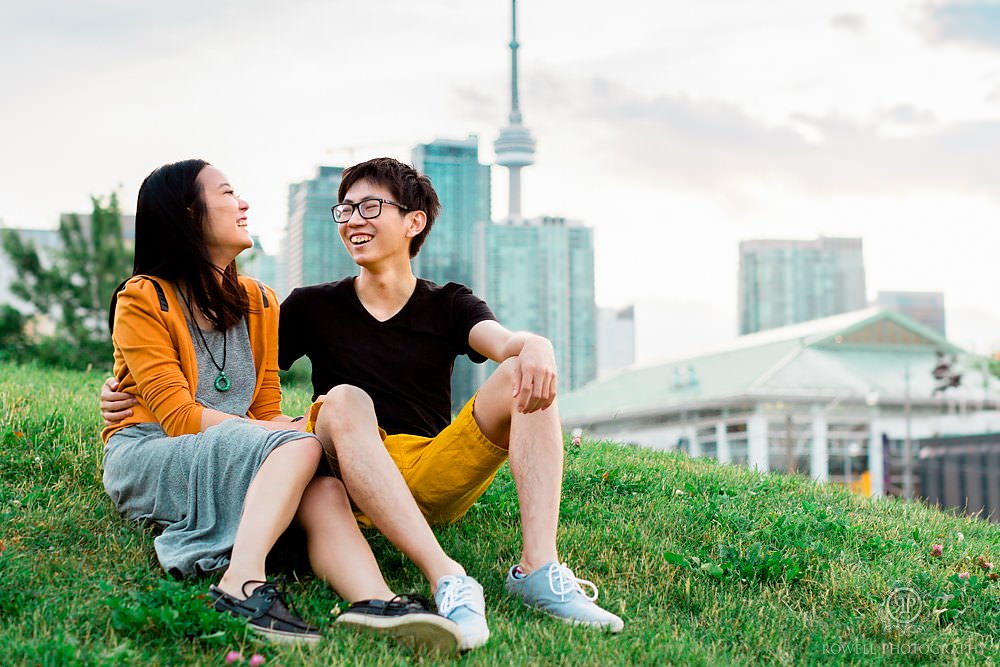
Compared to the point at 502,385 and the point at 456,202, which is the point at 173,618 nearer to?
the point at 502,385

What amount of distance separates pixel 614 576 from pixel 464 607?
3.89ft

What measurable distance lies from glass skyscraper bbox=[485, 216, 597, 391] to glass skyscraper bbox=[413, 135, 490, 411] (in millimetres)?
6902

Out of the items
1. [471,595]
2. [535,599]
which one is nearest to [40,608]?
[471,595]

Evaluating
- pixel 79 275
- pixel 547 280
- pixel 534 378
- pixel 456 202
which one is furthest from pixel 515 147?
pixel 534 378

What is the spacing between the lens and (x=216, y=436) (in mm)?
3795

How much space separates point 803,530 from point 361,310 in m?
2.31

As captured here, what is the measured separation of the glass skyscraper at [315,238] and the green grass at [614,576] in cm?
14904

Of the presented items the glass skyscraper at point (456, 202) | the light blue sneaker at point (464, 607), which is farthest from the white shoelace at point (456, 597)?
the glass skyscraper at point (456, 202)

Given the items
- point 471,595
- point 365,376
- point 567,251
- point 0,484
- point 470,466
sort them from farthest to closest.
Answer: point 567,251 < point 0,484 < point 365,376 < point 470,466 < point 471,595

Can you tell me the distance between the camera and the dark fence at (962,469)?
31.3 m

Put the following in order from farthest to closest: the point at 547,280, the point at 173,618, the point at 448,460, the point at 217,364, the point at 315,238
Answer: the point at 547,280, the point at 315,238, the point at 217,364, the point at 448,460, the point at 173,618

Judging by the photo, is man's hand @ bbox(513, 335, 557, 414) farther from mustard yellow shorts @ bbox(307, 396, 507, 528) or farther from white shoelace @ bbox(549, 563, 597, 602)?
white shoelace @ bbox(549, 563, 597, 602)

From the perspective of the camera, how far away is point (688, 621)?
4.03 meters

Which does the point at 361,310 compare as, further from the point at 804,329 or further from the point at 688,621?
the point at 804,329
